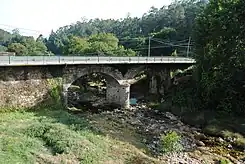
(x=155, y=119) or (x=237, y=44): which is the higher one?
(x=237, y=44)

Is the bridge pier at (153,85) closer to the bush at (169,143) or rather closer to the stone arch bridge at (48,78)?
the stone arch bridge at (48,78)

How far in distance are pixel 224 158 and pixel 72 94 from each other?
99.3 feet

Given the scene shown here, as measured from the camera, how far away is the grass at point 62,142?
17.9 m

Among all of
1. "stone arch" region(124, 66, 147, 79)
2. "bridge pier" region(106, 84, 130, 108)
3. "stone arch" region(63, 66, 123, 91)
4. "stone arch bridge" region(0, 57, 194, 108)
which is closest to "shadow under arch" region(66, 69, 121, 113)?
"stone arch" region(63, 66, 123, 91)

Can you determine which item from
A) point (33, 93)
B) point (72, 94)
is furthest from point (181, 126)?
point (72, 94)

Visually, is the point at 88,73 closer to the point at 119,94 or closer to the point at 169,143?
the point at 119,94

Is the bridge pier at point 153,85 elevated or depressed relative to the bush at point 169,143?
elevated

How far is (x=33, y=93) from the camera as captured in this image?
96.2 ft

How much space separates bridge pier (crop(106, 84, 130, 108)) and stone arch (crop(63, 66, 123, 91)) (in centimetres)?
106

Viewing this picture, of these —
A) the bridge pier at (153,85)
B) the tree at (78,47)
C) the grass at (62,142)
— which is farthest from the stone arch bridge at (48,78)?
the tree at (78,47)

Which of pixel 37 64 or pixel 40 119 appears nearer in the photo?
pixel 40 119

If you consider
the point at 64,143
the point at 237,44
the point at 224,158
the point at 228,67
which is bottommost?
the point at 224,158

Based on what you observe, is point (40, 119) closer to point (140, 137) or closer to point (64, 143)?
point (64, 143)

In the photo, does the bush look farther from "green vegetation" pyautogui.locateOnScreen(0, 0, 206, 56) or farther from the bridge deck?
"green vegetation" pyautogui.locateOnScreen(0, 0, 206, 56)
